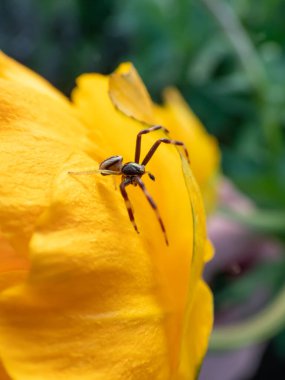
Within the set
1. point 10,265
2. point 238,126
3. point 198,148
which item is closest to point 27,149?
point 10,265

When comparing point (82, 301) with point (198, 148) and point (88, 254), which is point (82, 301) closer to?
point (88, 254)

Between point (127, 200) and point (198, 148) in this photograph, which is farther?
point (198, 148)

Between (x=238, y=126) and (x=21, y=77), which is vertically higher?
(x=21, y=77)

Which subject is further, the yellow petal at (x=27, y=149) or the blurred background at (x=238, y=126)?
the blurred background at (x=238, y=126)

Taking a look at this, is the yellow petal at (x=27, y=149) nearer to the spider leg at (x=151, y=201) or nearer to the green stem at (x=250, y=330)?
the spider leg at (x=151, y=201)

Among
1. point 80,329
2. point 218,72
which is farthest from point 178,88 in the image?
point 80,329

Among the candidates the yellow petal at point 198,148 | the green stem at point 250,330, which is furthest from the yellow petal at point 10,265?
the yellow petal at point 198,148
